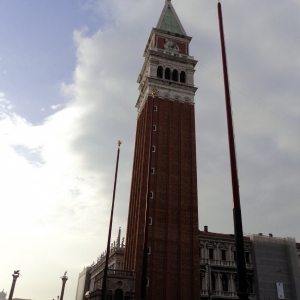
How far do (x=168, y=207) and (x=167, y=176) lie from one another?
15.3 ft

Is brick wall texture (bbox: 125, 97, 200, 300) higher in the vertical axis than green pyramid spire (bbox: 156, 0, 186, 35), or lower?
lower

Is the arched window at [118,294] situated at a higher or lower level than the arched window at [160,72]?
lower

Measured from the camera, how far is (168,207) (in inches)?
1786

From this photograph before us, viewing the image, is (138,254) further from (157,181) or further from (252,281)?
(252,281)

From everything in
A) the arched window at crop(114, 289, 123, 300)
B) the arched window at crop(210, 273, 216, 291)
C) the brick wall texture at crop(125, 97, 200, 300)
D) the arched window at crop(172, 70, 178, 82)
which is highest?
the arched window at crop(172, 70, 178, 82)

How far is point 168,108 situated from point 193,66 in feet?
34.3

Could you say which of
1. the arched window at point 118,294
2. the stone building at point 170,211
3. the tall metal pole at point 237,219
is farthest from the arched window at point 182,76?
the tall metal pole at point 237,219

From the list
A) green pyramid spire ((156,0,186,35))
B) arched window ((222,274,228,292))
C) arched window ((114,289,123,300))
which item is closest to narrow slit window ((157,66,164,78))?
green pyramid spire ((156,0,186,35))

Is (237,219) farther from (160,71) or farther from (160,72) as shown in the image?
(160,71)

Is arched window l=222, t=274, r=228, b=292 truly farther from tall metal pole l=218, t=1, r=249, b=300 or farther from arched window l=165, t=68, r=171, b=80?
tall metal pole l=218, t=1, r=249, b=300

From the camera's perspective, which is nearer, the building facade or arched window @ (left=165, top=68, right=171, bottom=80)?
the building facade

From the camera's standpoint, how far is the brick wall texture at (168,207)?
41.2m

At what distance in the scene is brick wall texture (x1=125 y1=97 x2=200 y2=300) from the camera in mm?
41188

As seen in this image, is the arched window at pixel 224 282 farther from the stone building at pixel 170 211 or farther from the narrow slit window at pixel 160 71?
the narrow slit window at pixel 160 71
